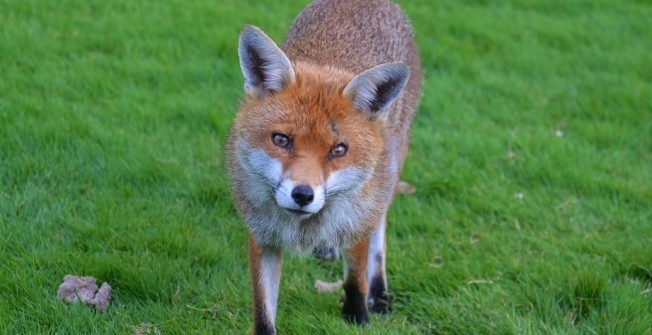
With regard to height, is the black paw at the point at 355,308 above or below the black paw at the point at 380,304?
above

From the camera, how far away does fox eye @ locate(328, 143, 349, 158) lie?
4.32 metres

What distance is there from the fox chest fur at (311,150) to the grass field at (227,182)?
0.71 m

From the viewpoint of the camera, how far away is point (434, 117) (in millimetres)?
8180

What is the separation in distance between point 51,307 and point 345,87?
2.19 meters

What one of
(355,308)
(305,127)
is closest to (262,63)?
(305,127)

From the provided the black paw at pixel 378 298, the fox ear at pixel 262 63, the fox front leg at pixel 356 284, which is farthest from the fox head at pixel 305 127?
the black paw at pixel 378 298

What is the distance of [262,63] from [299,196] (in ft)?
3.12

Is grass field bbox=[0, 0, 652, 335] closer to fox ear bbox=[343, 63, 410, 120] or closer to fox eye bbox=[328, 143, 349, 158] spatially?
fox eye bbox=[328, 143, 349, 158]

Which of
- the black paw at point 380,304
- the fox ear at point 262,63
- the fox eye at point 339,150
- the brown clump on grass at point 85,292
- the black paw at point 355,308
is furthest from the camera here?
the black paw at point 380,304

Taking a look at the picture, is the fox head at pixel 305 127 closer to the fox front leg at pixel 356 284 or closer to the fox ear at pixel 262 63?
the fox ear at pixel 262 63

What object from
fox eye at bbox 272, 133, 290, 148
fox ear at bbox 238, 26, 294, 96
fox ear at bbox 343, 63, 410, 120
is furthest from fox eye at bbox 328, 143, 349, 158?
fox ear at bbox 238, 26, 294, 96

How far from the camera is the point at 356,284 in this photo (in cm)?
519

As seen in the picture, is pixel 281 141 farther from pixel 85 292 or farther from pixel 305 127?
pixel 85 292

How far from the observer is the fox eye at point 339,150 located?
4316 mm
